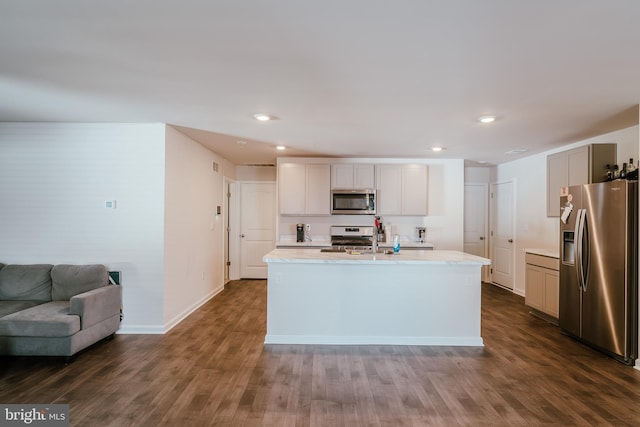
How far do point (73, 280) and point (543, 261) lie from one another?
19.1 ft

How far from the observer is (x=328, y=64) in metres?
2.26

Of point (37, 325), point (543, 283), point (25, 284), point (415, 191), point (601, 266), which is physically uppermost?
point (415, 191)

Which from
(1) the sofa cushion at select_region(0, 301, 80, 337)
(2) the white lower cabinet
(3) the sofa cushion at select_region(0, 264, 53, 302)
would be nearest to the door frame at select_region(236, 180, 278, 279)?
(3) the sofa cushion at select_region(0, 264, 53, 302)

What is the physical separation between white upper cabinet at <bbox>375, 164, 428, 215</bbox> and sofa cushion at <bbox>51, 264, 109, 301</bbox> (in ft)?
13.7

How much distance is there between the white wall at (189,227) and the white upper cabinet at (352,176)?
82.6 inches

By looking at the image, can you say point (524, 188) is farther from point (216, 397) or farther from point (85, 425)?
point (85, 425)

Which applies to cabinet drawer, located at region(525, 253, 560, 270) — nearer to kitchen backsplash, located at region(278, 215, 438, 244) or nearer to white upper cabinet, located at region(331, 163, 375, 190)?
kitchen backsplash, located at region(278, 215, 438, 244)

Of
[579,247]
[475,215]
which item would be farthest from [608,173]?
[475,215]

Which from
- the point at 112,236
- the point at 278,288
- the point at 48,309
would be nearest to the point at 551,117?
the point at 278,288

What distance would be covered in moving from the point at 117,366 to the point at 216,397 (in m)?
1.17

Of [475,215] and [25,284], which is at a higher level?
[475,215]

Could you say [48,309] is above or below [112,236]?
below

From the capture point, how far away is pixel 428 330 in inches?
141

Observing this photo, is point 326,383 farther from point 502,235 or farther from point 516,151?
point 502,235
